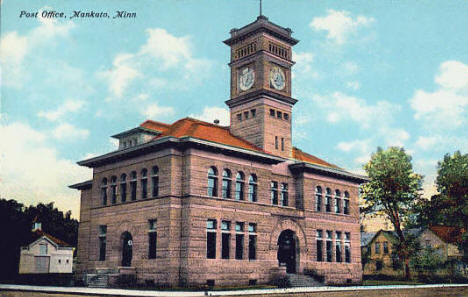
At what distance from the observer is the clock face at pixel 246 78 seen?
47.5 meters

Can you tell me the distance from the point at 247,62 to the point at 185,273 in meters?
19.8

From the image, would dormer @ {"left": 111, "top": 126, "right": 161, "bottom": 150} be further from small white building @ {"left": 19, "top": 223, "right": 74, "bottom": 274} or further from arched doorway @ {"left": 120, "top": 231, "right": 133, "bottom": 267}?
small white building @ {"left": 19, "top": 223, "right": 74, "bottom": 274}

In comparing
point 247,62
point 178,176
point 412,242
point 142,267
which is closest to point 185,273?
point 142,267

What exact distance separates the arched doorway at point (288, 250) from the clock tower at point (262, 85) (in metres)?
6.78

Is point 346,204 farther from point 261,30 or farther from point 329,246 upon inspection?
point 261,30

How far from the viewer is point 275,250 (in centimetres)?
4247

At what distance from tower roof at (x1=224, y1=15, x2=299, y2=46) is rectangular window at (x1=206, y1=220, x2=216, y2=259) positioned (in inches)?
689

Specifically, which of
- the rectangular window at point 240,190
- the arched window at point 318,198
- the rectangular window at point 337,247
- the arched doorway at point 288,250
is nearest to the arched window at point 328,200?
the arched window at point 318,198

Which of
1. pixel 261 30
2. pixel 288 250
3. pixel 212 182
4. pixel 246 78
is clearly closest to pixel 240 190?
pixel 212 182

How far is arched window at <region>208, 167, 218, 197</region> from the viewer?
39406 mm

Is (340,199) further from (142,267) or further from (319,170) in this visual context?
(142,267)

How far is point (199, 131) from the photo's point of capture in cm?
4178

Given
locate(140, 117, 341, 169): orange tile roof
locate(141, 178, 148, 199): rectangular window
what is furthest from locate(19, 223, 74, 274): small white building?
locate(141, 178, 148, 199): rectangular window

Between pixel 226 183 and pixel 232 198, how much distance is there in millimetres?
1187
